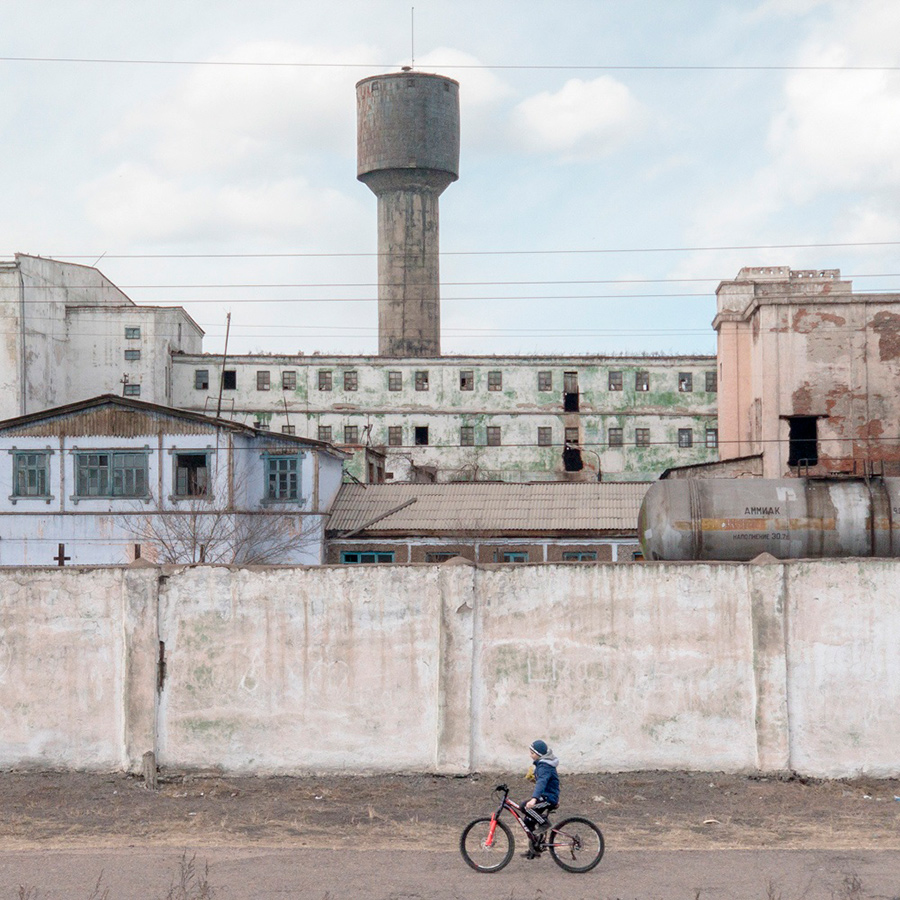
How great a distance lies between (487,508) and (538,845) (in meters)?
29.0

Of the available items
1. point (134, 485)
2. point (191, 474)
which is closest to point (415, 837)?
point (134, 485)

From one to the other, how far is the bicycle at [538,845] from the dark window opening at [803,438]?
32855 millimetres

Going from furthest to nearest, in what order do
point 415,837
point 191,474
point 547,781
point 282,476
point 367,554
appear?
point 191,474, point 282,476, point 367,554, point 415,837, point 547,781

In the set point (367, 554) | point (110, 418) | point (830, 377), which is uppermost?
point (830, 377)

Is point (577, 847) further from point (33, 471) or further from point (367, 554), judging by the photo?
point (33, 471)

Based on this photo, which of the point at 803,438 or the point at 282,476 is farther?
the point at 803,438

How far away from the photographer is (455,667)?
15117 millimetres

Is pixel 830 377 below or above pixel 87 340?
below

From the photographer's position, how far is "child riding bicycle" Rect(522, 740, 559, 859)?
1170 cm

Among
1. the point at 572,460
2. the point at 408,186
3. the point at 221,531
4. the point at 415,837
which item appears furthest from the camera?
the point at 408,186

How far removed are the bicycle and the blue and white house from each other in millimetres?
28272

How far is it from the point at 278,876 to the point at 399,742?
12.3ft

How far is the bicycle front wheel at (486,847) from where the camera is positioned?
11.6 m

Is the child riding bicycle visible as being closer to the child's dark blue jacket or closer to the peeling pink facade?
the child's dark blue jacket
